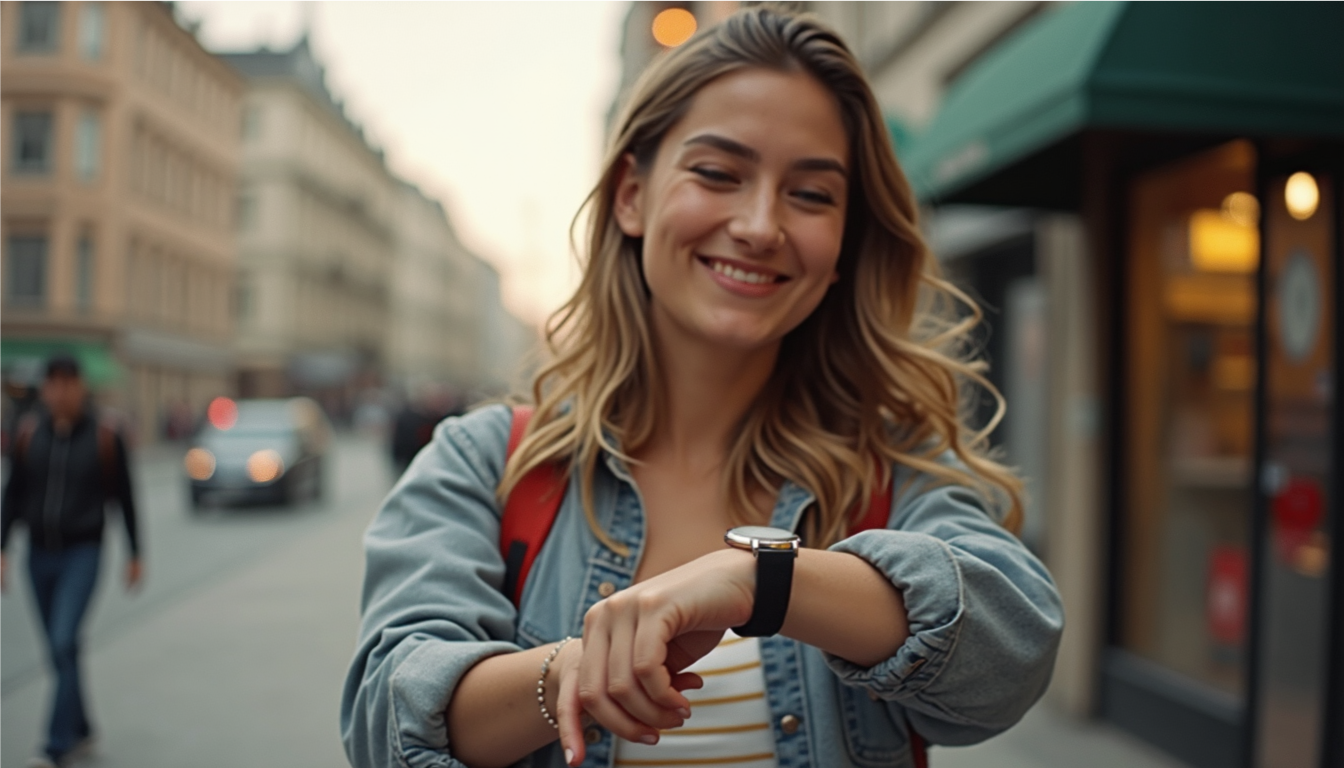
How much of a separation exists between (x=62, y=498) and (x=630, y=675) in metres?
5.42

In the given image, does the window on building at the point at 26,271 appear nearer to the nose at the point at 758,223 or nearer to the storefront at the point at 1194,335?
the nose at the point at 758,223

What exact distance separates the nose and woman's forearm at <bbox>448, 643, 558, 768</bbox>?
2.00 ft

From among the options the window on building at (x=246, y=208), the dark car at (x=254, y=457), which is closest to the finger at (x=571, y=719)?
the window on building at (x=246, y=208)

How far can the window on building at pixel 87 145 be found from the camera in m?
2.34

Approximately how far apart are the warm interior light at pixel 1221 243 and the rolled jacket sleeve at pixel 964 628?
4.28 metres

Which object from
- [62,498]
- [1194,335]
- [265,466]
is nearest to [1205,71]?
[1194,335]

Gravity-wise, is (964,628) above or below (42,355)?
below

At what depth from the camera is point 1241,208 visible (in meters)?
5.14

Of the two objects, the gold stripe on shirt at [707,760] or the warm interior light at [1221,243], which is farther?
the warm interior light at [1221,243]

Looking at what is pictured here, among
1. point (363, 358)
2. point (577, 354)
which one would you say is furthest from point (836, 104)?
point (363, 358)

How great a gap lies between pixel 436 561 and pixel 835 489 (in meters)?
0.59

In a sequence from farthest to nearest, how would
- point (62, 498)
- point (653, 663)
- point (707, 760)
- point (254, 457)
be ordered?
point (254, 457) < point (62, 498) < point (707, 760) < point (653, 663)

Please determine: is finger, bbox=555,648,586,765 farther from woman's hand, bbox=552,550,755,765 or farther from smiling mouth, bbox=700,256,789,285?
smiling mouth, bbox=700,256,789,285

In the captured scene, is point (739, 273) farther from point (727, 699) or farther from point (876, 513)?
point (727, 699)
